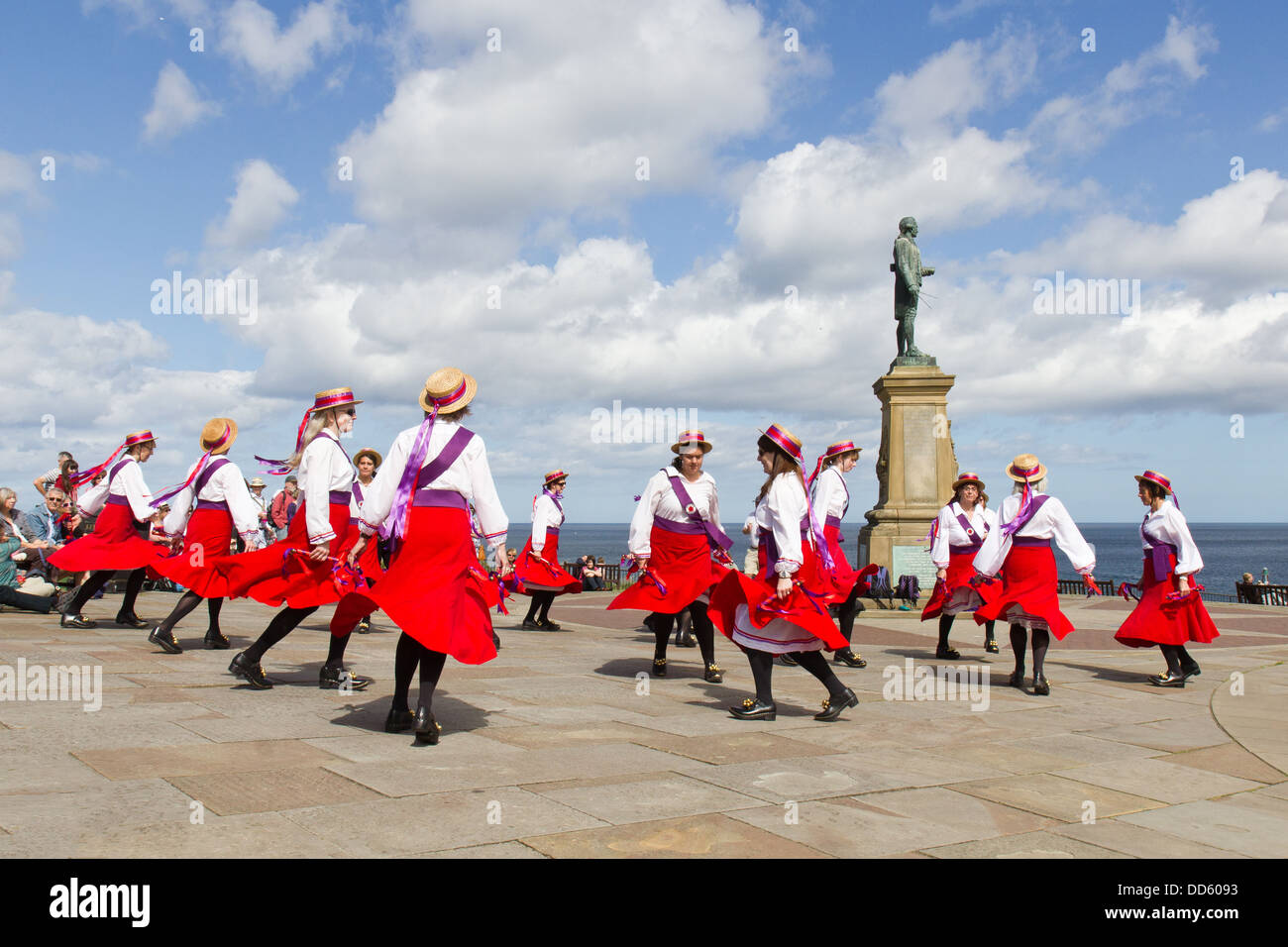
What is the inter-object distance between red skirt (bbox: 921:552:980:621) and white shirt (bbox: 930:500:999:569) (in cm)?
14

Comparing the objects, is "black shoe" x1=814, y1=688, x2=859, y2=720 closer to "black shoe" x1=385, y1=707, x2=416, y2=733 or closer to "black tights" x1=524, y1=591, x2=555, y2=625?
"black shoe" x1=385, y1=707, x2=416, y2=733

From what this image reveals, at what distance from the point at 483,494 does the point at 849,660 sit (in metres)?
5.26

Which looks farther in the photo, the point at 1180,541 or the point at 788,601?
the point at 1180,541

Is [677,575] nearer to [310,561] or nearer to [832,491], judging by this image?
[832,491]

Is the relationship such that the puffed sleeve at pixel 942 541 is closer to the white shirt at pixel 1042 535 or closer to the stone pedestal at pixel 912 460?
the white shirt at pixel 1042 535

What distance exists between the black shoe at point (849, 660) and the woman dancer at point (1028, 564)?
130 centimetres

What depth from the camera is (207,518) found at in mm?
8234

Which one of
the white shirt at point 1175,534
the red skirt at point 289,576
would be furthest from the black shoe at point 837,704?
the white shirt at point 1175,534

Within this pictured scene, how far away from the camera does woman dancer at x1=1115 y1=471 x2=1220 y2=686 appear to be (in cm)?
883

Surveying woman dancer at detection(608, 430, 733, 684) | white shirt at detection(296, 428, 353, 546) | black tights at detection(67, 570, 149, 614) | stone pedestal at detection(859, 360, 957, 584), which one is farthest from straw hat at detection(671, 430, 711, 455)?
stone pedestal at detection(859, 360, 957, 584)

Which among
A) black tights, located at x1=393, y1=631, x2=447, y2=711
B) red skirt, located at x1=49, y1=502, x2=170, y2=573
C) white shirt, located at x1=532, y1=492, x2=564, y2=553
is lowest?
black tights, located at x1=393, y1=631, x2=447, y2=711

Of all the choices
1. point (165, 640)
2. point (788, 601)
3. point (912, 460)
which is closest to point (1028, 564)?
point (788, 601)

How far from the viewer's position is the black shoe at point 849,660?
960 cm
